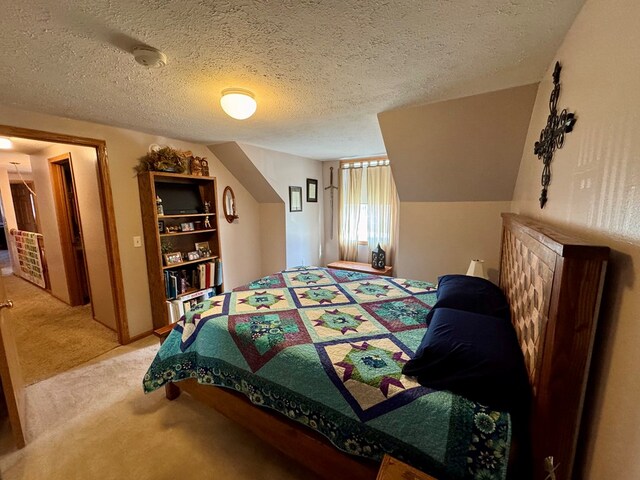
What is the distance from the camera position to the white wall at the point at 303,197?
3.78 metres

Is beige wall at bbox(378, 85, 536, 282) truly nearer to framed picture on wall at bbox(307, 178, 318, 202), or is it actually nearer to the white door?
framed picture on wall at bbox(307, 178, 318, 202)

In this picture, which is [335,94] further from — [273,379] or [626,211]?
[273,379]

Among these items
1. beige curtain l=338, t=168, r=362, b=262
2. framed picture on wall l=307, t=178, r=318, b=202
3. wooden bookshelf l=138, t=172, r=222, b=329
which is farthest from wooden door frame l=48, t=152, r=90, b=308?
beige curtain l=338, t=168, r=362, b=262

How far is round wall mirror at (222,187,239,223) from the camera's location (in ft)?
12.5

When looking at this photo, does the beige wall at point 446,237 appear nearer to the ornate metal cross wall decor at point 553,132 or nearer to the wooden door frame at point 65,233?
the ornate metal cross wall decor at point 553,132

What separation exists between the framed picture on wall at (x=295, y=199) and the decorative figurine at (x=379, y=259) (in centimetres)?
148

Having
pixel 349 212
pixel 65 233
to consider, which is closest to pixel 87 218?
pixel 65 233

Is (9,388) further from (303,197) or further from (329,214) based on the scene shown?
(329,214)

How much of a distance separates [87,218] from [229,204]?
64.3 inches

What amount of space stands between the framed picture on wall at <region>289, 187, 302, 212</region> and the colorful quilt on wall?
416 cm

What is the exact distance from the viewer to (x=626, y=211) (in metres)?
0.73

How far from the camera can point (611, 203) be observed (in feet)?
2.64

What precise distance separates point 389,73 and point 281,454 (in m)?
2.43

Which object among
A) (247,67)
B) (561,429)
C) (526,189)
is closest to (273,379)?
(561,429)
